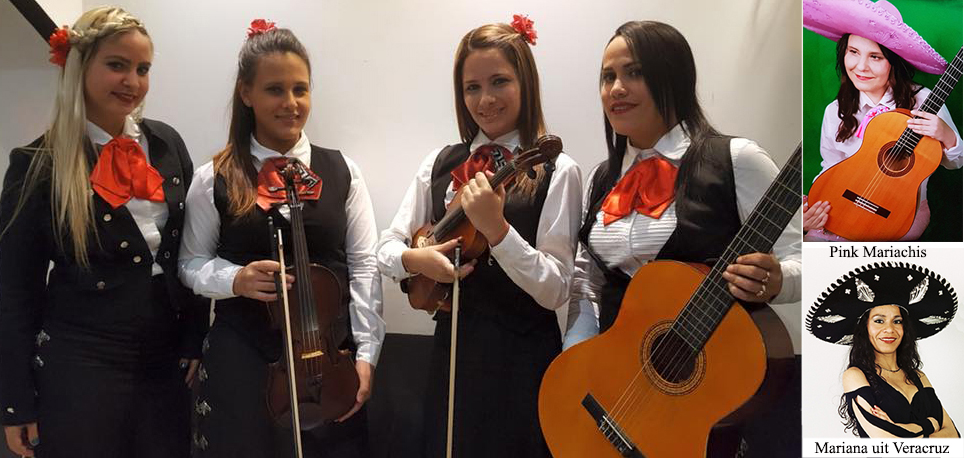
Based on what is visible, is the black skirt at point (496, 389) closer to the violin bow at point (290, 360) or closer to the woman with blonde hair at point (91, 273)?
the violin bow at point (290, 360)

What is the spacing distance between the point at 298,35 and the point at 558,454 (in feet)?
5.87

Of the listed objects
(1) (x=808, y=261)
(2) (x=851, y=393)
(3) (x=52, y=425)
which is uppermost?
(1) (x=808, y=261)

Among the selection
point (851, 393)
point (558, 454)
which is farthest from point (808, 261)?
point (558, 454)

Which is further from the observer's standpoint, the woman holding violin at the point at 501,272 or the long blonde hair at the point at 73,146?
the long blonde hair at the point at 73,146

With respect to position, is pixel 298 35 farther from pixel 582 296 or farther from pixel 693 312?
pixel 693 312

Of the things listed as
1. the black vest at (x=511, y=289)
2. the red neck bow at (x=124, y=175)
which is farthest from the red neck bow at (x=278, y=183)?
the black vest at (x=511, y=289)

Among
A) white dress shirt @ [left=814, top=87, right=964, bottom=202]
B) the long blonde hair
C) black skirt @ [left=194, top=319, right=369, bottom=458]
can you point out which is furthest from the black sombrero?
the long blonde hair

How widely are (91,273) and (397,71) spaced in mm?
1206

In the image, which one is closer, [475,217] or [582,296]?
[475,217]

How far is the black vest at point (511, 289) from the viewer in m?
2.21

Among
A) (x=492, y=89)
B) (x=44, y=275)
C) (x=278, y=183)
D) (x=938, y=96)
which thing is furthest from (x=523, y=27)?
(x=44, y=275)

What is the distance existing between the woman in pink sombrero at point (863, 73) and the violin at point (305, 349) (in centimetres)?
131

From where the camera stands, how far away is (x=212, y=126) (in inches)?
117

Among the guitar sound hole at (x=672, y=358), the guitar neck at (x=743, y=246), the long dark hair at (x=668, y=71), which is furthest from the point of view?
the long dark hair at (x=668, y=71)
